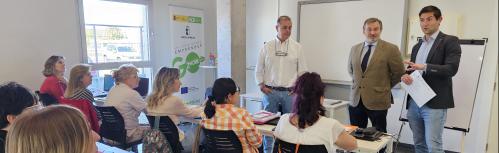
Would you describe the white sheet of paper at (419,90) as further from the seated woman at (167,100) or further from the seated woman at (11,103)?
the seated woman at (11,103)

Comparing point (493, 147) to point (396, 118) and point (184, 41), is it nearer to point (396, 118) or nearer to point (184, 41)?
point (396, 118)

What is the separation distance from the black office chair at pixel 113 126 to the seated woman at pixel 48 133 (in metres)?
1.73

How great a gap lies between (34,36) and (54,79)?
84 cm

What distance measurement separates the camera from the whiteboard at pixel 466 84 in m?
3.15

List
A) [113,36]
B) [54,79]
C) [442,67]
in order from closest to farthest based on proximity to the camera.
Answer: [442,67]
[54,79]
[113,36]

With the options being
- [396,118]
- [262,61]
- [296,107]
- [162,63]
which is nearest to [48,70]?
[162,63]

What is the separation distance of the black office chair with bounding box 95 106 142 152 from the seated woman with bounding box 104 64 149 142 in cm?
6

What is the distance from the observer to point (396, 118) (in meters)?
4.18

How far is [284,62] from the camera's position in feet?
11.0

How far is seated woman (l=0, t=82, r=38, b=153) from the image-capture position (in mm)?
1662

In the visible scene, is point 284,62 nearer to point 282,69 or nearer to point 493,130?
point 282,69

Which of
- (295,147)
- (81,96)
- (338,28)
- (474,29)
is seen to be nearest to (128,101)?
(81,96)

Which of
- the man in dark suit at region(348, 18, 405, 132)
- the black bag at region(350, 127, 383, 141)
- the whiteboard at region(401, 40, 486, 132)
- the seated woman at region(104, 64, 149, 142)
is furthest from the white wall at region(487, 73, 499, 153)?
the whiteboard at region(401, 40, 486, 132)

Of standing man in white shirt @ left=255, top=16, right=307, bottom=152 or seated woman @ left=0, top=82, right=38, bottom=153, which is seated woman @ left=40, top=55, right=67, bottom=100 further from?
standing man in white shirt @ left=255, top=16, right=307, bottom=152
